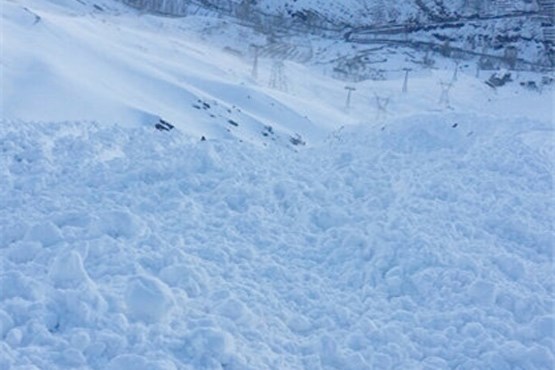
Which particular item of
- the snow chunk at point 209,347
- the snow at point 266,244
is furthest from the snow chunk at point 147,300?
the snow chunk at point 209,347

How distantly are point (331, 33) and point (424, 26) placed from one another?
10575 millimetres

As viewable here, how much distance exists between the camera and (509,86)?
3841 cm

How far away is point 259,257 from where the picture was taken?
6594 mm

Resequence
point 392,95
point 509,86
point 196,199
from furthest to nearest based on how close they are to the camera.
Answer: point 509,86
point 392,95
point 196,199

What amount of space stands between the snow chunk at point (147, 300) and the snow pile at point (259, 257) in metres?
0.02

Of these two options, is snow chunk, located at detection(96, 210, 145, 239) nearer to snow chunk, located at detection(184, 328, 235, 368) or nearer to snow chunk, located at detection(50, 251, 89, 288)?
snow chunk, located at detection(50, 251, 89, 288)

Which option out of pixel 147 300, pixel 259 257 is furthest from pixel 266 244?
pixel 147 300

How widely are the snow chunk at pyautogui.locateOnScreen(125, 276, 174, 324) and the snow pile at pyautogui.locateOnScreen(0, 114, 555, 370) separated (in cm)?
2

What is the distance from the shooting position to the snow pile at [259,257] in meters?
4.90

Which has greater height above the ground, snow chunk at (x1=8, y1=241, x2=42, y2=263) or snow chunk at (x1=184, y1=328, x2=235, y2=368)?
snow chunk at (x1=8, y1=241, x2=42, y2=263)

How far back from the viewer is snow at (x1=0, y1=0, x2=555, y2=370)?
4.96 m

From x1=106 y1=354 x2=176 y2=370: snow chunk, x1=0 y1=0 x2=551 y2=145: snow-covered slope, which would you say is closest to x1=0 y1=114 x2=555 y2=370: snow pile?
x1=106 y1=354 x2=176 y2=370: snow chunk

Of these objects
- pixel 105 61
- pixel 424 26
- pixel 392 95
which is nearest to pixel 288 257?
pixel 105 61

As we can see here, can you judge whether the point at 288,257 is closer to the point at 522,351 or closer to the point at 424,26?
the point at 522,351
